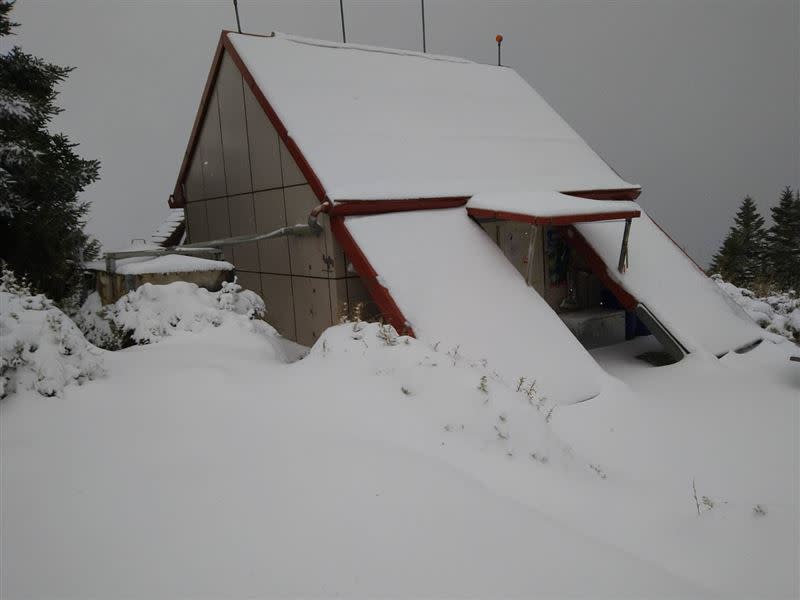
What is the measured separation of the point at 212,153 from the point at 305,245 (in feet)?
13.1

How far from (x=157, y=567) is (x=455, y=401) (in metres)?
2.72

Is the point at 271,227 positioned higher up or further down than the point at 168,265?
higher up

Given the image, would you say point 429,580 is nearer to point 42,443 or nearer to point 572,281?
point 42,443

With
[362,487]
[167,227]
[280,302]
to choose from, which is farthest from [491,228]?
[167,227]

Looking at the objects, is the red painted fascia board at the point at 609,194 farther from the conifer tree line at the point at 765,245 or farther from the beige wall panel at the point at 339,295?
the conifer tree line at the point at 765,245

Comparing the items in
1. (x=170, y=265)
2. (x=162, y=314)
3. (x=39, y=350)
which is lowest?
(x=162, y=314)

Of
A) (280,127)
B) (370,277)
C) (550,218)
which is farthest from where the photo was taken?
(280,127)

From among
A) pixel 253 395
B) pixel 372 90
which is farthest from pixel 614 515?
pixel 372 90

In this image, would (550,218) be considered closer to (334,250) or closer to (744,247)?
(334,250)

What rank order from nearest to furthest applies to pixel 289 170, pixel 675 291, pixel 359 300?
pixel 359 300 → pixel 289 170 → pixel 675 291

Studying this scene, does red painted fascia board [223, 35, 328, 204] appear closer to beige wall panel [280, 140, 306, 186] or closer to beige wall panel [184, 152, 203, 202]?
beige wall panel [280, 140, 306, 186]

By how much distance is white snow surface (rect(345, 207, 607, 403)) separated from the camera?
6.84 m

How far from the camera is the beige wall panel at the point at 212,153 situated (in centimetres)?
1099

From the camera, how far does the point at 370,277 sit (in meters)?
7.43
